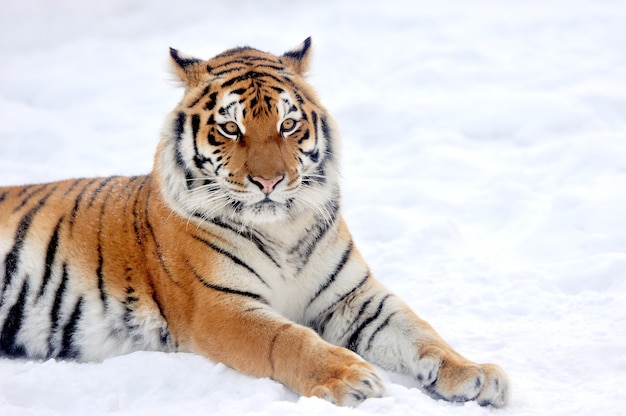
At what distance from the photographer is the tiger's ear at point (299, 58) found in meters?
3.05

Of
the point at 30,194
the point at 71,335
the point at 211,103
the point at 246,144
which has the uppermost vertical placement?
the point at 211,103

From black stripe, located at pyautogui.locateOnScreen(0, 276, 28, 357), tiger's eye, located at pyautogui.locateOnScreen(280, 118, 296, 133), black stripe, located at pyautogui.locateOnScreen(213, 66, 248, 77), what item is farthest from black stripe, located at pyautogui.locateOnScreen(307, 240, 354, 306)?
black stripe, located at pyautogui.locateOnScreen(0, 276, 28, 357)

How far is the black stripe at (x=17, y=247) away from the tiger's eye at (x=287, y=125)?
114cm

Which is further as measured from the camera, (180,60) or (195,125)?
(180,60)

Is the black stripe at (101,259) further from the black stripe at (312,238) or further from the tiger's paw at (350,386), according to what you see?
the tiger's paw at (350,386)

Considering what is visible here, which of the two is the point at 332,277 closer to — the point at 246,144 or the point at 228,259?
the point at 228,259

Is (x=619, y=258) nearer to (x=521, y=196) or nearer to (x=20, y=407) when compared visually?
(x=521, y=196)

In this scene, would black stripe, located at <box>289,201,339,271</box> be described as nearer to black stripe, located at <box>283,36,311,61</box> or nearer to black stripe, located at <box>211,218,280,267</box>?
black stripe, located at <box>211,218,280,267</box>

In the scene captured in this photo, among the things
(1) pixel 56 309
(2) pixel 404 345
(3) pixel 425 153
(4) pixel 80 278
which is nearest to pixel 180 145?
(4) pixel 80 278

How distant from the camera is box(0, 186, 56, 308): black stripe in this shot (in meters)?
3.01

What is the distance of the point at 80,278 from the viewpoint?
2.95 meters

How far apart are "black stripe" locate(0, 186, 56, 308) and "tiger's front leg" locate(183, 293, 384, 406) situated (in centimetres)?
82

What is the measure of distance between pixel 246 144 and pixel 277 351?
70cm

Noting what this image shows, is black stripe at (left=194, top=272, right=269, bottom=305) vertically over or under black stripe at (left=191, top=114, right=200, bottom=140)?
under
